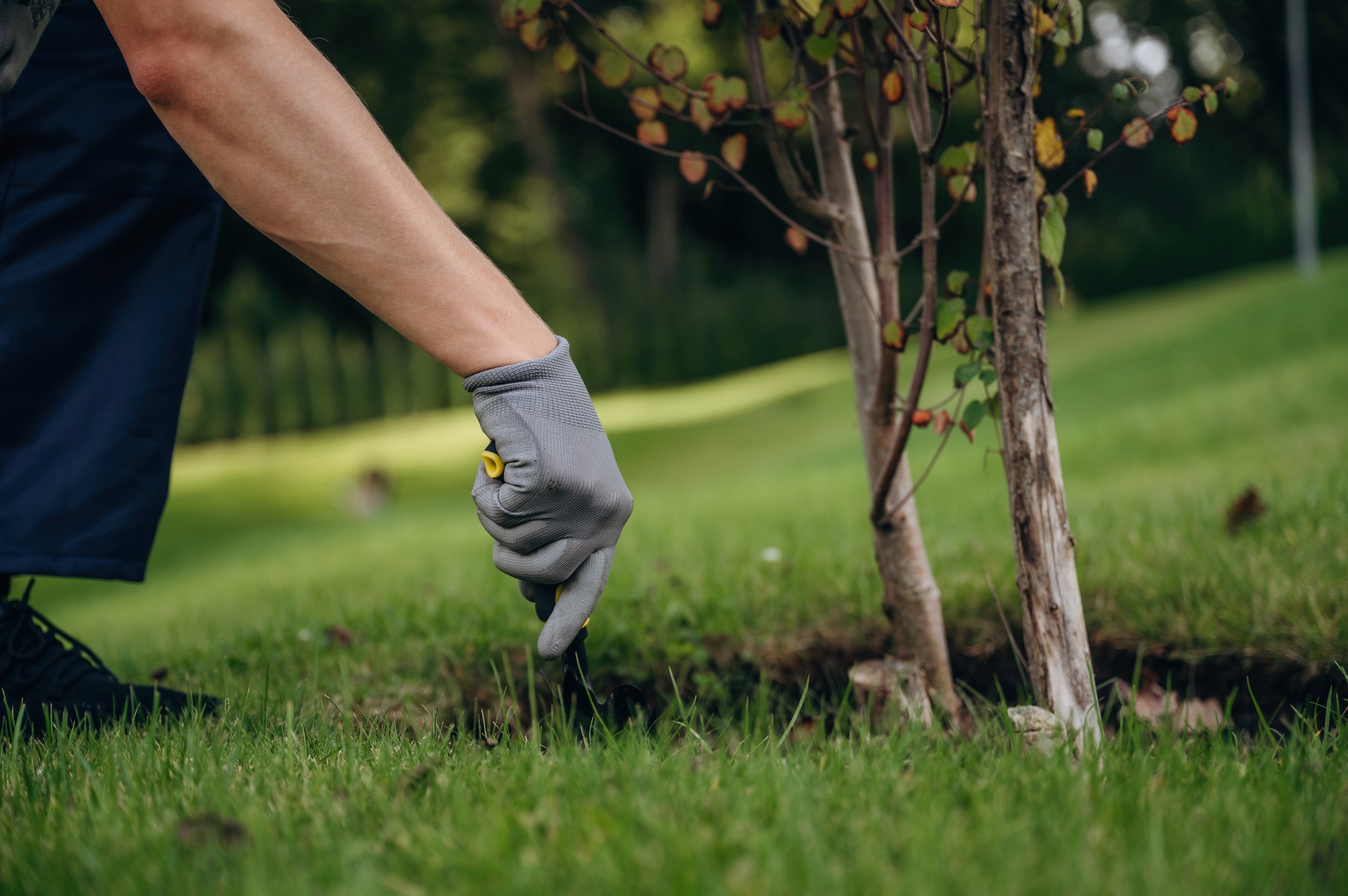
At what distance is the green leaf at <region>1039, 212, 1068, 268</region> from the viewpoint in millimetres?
1305

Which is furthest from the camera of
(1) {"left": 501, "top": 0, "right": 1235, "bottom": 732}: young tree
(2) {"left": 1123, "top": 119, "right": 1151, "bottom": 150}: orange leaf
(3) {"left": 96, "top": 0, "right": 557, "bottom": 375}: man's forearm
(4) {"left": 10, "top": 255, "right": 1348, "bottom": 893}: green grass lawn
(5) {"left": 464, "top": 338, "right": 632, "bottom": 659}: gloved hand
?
(2) {"left": 1123, "top": 119, "right": 1151, "bottom": 150}: orange leaf

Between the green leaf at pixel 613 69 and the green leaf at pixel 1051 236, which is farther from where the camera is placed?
the green leaf at pixel 613 69

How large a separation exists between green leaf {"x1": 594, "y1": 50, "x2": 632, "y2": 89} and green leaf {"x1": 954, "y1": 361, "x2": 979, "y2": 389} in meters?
0.75

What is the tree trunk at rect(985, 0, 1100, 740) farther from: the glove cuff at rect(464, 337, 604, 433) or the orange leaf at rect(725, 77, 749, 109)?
the glove cuff at rect(464, 337, 604, 433)

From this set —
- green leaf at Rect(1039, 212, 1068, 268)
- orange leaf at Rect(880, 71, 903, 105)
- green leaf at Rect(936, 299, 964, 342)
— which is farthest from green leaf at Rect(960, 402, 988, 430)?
orange leaf at Rect(880, 71, 903, 105)

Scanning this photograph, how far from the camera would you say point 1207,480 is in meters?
3.12

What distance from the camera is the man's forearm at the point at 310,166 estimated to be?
104cm

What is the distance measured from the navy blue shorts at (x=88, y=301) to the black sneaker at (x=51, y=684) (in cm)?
14

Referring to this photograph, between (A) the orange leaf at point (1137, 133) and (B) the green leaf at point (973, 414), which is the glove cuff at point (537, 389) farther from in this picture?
(A) the orange leaf at point (1137, 133)

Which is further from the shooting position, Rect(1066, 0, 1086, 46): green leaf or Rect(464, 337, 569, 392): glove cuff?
Rect(1066, 0, 1086, 46): green leaf

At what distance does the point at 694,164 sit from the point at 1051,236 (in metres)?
0.63

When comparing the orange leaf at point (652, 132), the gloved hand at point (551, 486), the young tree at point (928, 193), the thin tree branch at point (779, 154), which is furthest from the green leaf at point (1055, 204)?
the gloved hand at point (551, 486)

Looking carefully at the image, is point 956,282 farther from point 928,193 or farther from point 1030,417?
point 1030,417

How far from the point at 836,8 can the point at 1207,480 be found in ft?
8.47
